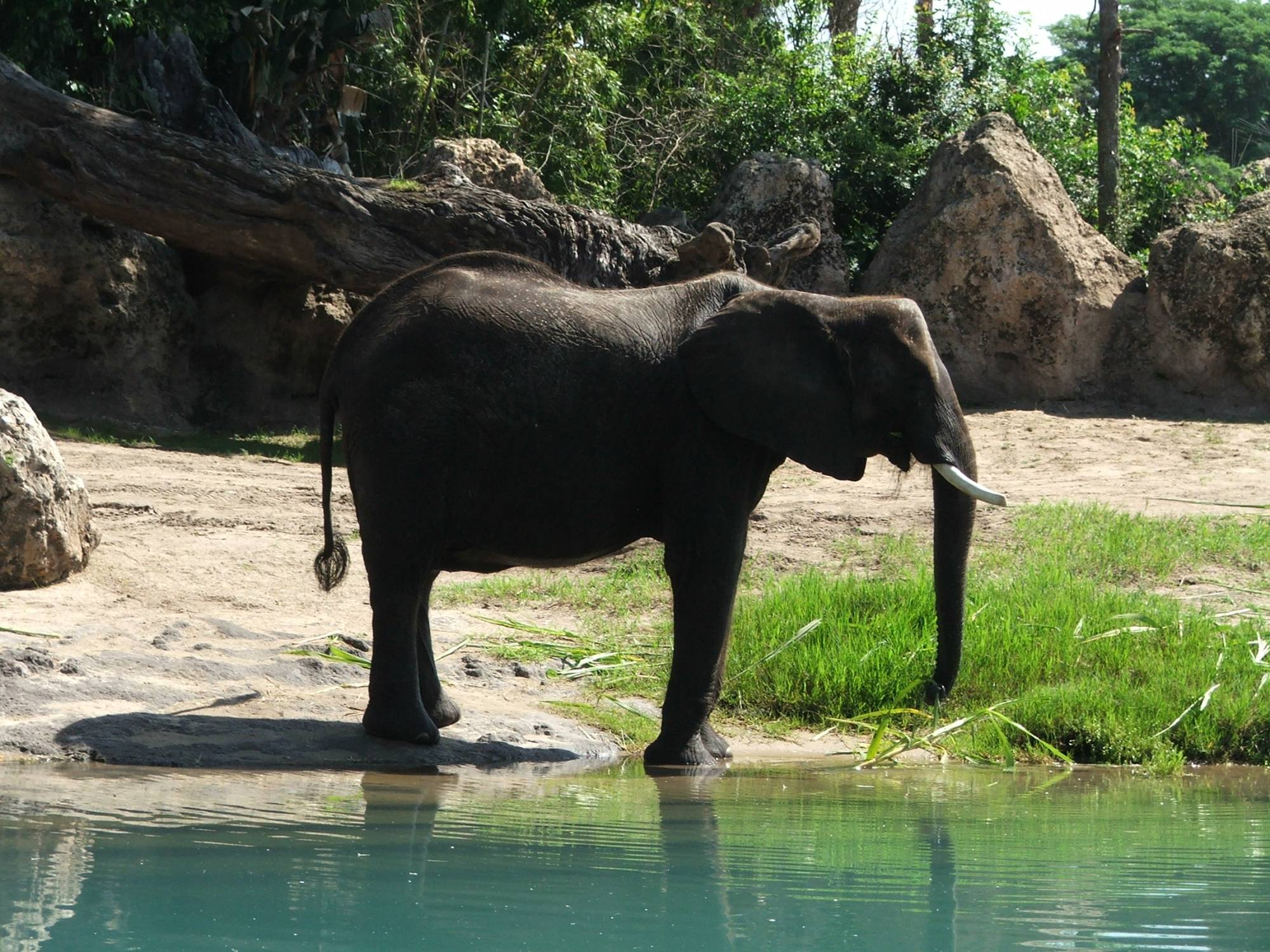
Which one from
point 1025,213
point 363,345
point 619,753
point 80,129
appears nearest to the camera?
point 363,345

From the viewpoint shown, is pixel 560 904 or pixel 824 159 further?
pixel 824 159

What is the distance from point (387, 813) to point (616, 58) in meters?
17.5

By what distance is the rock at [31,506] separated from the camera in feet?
25.4

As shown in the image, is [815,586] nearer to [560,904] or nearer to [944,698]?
[944,698]

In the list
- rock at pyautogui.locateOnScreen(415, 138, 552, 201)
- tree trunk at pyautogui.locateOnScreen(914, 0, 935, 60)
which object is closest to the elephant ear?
rock at pyautogui.locateOnScreen(415, 138, 552, 201)

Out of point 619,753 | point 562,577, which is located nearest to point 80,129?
point 562,577

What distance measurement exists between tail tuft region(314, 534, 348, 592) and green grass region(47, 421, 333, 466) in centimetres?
557

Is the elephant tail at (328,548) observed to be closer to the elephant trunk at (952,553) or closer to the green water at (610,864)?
the green water at (610,864)

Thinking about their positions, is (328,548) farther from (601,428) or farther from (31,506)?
(31,506)

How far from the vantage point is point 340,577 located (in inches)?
278

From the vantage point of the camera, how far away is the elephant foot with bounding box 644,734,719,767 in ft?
20.7

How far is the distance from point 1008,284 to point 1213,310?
6.20 feet

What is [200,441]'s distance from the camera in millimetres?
12812

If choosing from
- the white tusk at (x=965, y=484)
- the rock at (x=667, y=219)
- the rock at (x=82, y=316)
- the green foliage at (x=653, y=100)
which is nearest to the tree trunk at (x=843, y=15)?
the green foliage at (x=653, y=100)
